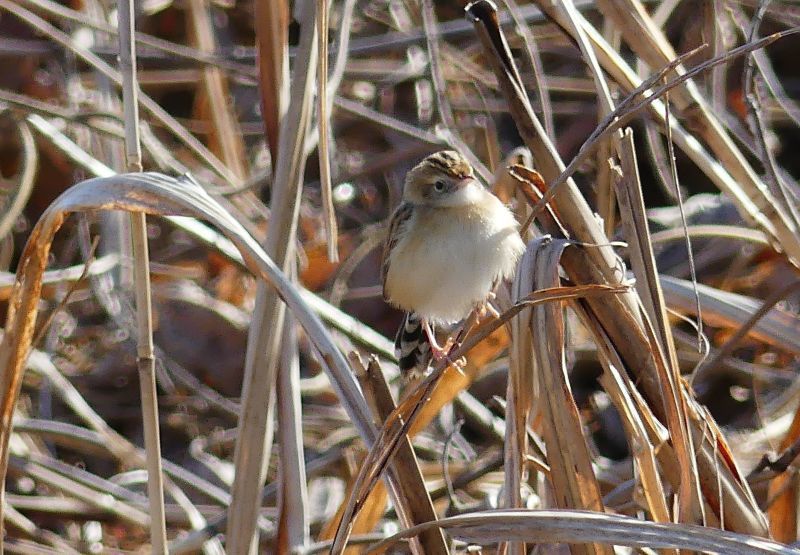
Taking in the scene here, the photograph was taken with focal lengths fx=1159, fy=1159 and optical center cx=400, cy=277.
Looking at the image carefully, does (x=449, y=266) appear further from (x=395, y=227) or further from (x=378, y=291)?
(x=378, y=291)

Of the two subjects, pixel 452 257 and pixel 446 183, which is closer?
pixel 452 257

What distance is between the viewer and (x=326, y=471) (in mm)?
4914

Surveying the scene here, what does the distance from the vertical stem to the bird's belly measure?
1342mm

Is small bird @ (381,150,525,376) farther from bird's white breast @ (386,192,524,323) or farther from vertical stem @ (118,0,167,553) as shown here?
vertical stem @ (118,0,167,553)

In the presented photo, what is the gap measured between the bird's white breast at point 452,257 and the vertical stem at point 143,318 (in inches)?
52.4

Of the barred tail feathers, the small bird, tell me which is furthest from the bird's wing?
the barred tail feathers

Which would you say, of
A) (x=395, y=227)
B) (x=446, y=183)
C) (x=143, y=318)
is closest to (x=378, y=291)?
(x=395, y=227)

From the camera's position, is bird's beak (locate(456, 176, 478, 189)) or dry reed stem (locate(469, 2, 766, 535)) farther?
bird's beak (locate(456, 176, 478, 189))

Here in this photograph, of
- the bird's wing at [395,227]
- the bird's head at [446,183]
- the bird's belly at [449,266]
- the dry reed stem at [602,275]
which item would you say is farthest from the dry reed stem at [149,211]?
the bird's wing at [395,227]

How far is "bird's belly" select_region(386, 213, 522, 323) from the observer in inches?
146

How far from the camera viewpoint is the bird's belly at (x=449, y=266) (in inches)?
146

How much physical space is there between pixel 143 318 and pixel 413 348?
1591 millimetres

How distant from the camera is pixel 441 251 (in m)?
3.85

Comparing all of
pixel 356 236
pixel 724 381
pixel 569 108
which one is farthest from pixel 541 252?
pixel 569 108
